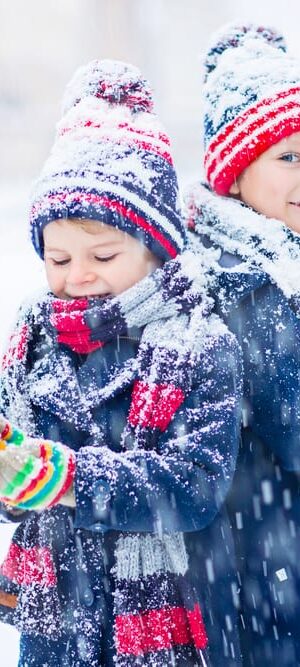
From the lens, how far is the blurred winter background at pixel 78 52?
30.2ft

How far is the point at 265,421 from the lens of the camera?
1.52 m

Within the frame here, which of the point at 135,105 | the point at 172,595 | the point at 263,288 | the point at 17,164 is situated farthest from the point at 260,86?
the point at 17,164

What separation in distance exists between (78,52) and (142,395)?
886cm

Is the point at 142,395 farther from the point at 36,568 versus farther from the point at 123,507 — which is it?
the point at 36,568

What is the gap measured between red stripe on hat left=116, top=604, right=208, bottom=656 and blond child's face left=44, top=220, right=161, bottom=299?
560mm

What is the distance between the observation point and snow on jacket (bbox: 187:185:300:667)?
1.50 m

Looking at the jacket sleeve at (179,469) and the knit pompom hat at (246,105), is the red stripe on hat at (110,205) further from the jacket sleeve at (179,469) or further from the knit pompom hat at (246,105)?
the knit pompom hat at (246,105)

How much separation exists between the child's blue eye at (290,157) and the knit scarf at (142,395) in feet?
1.33

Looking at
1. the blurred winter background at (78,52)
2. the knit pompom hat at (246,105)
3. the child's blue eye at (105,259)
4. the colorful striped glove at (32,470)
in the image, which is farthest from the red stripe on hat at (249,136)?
the blurred winter background at (78,52)

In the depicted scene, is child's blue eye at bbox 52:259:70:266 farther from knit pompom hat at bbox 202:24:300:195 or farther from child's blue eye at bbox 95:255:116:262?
knit pompom hat at bbox 202:24:300:195

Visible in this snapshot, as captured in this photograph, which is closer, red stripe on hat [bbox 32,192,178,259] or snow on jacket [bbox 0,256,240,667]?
snow on jacket [bbox 0,256,240,667]

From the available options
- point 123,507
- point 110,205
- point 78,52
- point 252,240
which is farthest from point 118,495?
point 78,52

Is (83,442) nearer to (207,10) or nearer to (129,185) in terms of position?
(129,185)

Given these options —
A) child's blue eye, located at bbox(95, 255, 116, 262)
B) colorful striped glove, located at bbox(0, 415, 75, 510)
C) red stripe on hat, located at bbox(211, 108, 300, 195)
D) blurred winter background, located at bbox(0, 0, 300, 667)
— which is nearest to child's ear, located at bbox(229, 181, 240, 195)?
red stripe on hat, located at bbox(211, 108, 300, 195)
